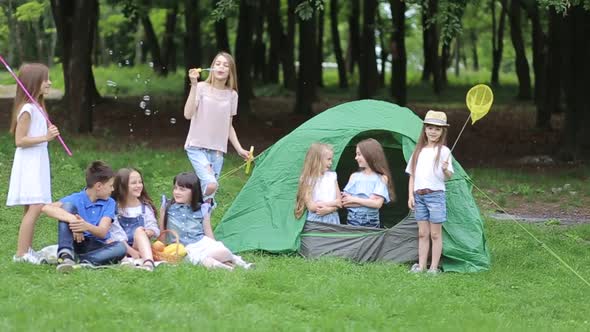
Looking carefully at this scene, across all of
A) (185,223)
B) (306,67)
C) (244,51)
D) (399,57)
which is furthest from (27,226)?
(399,57)

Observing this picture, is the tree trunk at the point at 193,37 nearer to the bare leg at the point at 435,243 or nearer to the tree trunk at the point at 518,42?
the tree trunk at the point at 518,42

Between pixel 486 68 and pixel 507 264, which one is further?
pixel 486 68

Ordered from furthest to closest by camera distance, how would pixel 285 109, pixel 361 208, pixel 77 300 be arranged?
pixel 285 109 → pixel 361 208 → pixel 77 300

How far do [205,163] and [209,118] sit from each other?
1.32 feet

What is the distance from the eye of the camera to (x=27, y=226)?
25.0 ft

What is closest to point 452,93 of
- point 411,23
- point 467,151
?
point 411,23

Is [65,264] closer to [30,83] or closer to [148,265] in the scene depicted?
[148,265]

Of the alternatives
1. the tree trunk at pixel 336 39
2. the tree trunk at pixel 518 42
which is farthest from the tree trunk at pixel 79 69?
the tree trunk at pixel 518 42

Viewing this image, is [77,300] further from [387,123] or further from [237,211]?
[387,123]

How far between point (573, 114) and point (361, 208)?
8.90 metres

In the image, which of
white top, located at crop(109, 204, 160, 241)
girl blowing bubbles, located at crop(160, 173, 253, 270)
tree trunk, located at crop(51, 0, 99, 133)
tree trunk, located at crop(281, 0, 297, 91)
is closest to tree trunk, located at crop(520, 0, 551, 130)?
tree trunk, located at crop(281, 0, 297, 91)

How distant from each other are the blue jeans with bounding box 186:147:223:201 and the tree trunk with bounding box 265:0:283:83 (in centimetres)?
1963

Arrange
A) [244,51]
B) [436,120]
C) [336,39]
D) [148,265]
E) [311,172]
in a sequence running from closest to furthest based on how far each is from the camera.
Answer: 1. [148,265]
2. [436,120]
3. [311,172]
4. [244,51]
5. [336,39]

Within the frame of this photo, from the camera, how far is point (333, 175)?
347 inches
